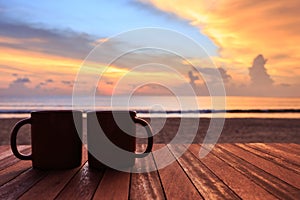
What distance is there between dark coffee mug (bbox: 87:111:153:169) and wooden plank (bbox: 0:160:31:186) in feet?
0.77

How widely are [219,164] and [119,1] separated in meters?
1.44

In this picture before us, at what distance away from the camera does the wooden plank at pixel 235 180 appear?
745 mm

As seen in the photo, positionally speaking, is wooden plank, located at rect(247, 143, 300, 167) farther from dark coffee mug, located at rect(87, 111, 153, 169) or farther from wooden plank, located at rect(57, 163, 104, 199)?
wooden plank, located at rect(57, 163, 104, 199)

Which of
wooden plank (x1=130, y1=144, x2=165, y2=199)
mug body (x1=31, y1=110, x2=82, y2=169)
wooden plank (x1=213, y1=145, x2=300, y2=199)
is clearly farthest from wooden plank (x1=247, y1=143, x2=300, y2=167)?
mug body (x1=31, y1=110, x2=82, y2=169)

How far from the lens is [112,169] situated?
958 millimetres

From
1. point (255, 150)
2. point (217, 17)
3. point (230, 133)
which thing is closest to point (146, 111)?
point (230, 133)

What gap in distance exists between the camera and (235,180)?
34.3 inches

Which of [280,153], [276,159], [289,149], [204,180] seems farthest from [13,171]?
[289,149]

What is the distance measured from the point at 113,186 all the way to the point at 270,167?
582 millimetres

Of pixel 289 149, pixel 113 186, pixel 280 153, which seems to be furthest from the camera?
pixel 289 149

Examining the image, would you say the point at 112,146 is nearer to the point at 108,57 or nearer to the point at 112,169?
the point at 112,169

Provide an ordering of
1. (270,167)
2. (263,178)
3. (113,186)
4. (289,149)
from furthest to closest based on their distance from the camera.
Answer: (289,149)
(270,167)
(263,178)
(113,186)

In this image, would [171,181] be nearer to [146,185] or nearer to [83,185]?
[146,185]

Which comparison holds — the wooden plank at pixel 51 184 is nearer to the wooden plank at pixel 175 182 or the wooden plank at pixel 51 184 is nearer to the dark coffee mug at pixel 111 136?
the dark coffee mug at pixel 111 136
